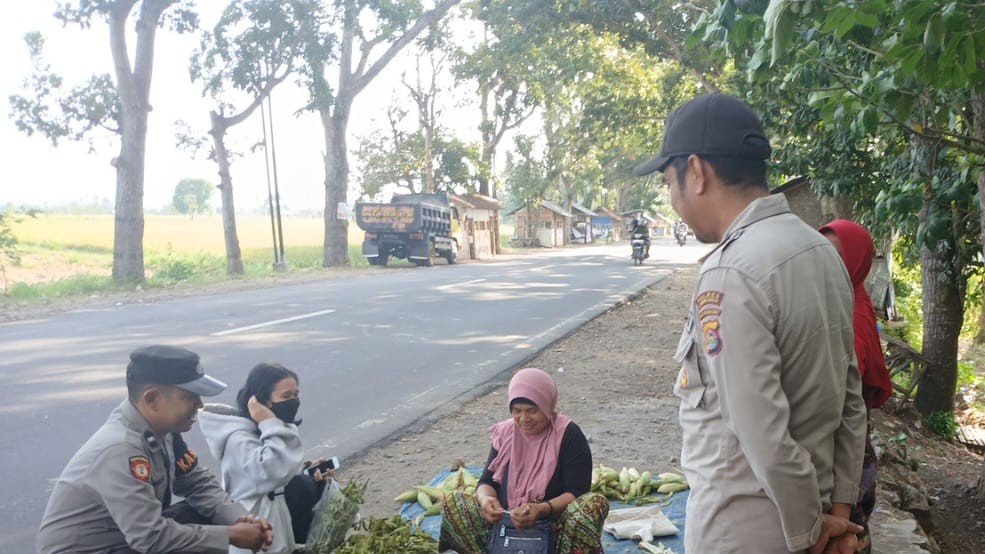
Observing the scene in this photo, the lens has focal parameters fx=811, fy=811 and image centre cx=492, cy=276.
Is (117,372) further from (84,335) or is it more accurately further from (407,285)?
(407,285)

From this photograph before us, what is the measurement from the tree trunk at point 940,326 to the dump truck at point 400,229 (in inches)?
815

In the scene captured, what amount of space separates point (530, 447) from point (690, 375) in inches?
80.8

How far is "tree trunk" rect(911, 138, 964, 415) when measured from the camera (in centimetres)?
763

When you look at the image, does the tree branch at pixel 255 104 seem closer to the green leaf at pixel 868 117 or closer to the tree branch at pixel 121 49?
the tree branch at pixel 121 49

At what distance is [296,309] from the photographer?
13.4 metres

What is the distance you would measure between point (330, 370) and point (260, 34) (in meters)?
17.7

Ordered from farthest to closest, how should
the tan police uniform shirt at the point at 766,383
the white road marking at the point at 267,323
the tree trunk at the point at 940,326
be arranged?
the white road marking at the point at 267,323
the tree trunk at the point at 940,326
the tan police uniform shirt at the point at 766,383

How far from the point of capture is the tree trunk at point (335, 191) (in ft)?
92.7

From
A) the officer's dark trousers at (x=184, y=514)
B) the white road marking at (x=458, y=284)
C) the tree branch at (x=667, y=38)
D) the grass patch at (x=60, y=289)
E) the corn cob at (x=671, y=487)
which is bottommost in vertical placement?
the corn cob at (x=671, y=487)

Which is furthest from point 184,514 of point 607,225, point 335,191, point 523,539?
point 607,225

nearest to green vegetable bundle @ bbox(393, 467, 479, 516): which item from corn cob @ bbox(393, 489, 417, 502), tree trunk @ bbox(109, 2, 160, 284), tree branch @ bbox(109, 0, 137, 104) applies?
corn cob @ bbox(393, 489, 417, 502)

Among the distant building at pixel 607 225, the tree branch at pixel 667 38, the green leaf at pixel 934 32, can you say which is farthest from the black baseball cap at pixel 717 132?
the distant building at pixel 607 225

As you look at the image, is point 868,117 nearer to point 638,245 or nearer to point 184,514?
point 184,514

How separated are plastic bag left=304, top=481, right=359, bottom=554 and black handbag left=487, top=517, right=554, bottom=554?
2.51 feet
